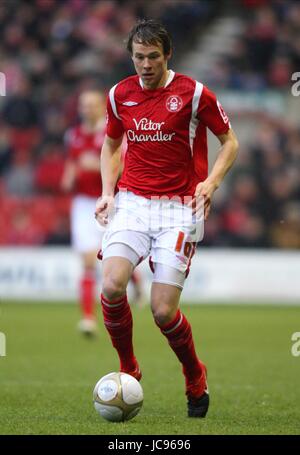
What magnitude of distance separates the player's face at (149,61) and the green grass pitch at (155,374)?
1.92 metres

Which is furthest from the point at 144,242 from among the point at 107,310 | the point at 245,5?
the point at 245,5

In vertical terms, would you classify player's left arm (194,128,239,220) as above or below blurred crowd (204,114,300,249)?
above

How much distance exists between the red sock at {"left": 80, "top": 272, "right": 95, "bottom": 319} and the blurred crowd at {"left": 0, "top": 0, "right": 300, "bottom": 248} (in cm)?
470

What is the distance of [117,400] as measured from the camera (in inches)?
215

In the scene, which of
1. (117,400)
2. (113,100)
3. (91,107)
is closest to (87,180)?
(91,107)

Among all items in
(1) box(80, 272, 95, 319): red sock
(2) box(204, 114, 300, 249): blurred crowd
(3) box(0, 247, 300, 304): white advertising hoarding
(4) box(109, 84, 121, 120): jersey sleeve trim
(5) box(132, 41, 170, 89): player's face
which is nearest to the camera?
(5) box(132, 41, 170, 89): player's face

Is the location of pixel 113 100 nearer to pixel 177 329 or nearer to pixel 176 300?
pixel 176 300

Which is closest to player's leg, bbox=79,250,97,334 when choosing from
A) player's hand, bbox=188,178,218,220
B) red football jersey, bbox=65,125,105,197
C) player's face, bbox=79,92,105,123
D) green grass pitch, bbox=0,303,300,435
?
green grass pitch, bbox=0,303,300,435

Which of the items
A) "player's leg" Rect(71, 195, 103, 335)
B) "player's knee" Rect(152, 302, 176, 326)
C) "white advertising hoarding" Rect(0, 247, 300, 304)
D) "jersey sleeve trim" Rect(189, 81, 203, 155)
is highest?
"jersey sleeve trim" Rect(189, 81, 203, 155)

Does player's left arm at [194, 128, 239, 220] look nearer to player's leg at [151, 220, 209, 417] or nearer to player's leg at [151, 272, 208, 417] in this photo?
player's leg at [151, 220, 209, 417]

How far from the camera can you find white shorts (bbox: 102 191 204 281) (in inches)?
226

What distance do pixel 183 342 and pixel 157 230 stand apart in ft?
2.15

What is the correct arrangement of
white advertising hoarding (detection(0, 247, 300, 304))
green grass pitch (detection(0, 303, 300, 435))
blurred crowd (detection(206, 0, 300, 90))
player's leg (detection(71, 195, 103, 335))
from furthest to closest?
blurred crowd (detection(206, 0, 300, 90)) < white advertising hoarding (detection(0, 247, 300, 304)) < player's leg (detection(71, 195, 103, 335)) < green grass pitch (detection(0, 303, 300, 435))

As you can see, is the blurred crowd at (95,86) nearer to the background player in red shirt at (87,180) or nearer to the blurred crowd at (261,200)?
the blurred crowd at (261,200)
